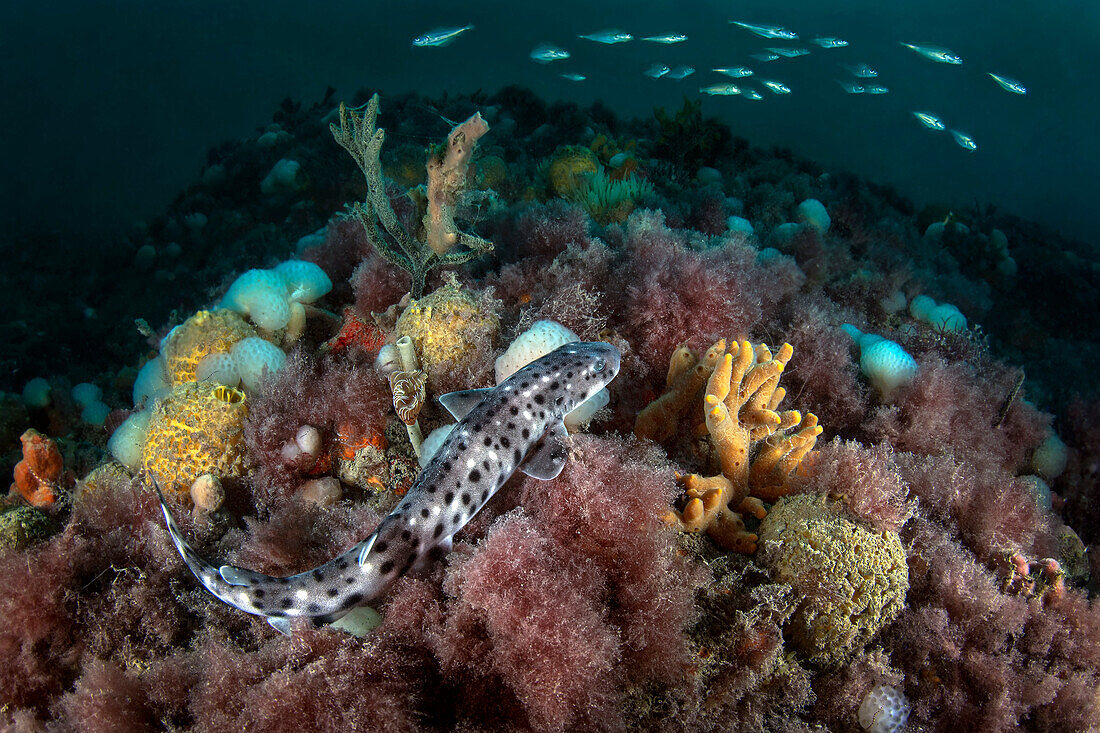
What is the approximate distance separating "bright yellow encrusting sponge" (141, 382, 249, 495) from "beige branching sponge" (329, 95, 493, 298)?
189 centimetres

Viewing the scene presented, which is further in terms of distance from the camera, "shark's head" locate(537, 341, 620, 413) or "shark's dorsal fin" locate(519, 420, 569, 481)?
"shark's head" locate(537, 341, 620, 413)

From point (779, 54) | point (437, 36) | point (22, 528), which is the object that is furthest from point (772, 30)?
point (22, 528)

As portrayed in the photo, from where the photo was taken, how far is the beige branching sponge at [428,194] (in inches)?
167

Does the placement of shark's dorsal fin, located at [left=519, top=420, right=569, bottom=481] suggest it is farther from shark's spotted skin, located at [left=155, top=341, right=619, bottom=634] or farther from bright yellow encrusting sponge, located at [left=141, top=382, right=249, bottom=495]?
bright yellow encrusting sponge, located at [left=141, top=382, right=249, bottom=495]

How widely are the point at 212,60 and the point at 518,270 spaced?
97547 millimetres

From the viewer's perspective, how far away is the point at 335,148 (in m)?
13.9

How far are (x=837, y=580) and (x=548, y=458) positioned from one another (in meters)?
1.67

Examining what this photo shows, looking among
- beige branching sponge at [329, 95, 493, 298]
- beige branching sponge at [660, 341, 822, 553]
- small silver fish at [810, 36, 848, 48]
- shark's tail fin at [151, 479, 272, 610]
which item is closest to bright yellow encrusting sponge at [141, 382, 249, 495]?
shark's tail fin at [151, 479, 272, 610]

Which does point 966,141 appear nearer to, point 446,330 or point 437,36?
point 437,36

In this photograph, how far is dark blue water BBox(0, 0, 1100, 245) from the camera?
2160 inches

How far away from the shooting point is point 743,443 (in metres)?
3.21

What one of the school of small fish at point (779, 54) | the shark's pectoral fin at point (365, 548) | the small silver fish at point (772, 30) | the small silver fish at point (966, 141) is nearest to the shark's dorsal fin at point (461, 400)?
the shark's pectoral fin at point (365, 548)

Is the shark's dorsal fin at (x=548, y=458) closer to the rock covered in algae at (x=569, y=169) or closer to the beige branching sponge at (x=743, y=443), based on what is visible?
the beige branching sponge at (x=743, y=443)

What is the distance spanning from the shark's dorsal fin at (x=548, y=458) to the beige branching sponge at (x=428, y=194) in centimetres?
213
